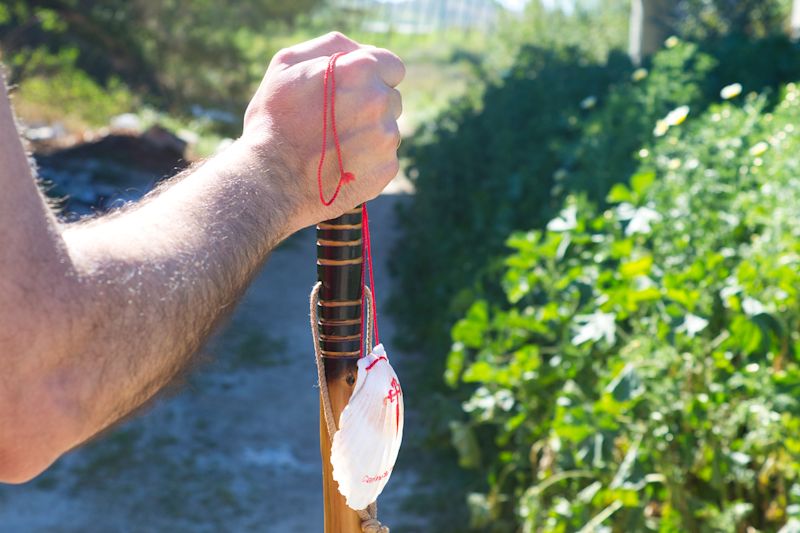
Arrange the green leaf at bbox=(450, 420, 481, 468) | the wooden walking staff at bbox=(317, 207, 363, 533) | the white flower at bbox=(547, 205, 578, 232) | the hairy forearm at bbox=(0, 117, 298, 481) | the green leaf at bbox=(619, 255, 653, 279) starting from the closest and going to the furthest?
the hairy forearm at bbox=(0, 117, 298, 481) < the wooden walking staff at bbox=(317, 207, 363, 533) < the green leaf at bbox=(619, 255, 653, 279) < the white flower at bbox=(547, 205, 578, 232) < the green leaf at bbox=(450, 420, 481, 468)

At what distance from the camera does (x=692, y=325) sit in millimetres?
2744

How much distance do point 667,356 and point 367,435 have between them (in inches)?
63.6

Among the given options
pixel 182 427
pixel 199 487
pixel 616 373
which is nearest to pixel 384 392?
pixel 616 373

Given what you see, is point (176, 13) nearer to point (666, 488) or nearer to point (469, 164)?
point (469, 164)

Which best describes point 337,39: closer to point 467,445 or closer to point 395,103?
point 395,103

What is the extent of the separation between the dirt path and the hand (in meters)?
2.41

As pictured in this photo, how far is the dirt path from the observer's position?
4410 millimetres

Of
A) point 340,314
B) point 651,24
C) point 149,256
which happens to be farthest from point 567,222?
point 651,24

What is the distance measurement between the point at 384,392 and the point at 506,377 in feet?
6.99

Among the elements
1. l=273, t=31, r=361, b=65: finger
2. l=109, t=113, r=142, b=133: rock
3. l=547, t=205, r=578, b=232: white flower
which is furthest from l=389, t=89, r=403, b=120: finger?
l=109, t=113, r=142, b=133: rock

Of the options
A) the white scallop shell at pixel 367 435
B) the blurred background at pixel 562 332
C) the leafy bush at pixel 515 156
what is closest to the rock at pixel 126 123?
the blurred background at pixel 562 332

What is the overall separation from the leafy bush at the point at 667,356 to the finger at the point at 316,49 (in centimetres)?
157

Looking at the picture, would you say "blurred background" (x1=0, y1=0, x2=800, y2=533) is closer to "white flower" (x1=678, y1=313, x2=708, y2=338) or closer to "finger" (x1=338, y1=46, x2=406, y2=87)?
"white flower" (x1=678, y1=313, x2=708, y2=338)

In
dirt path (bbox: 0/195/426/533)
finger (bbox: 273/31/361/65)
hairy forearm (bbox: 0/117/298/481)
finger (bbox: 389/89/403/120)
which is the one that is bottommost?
dirt path (bbox: 0/195/426/533)
